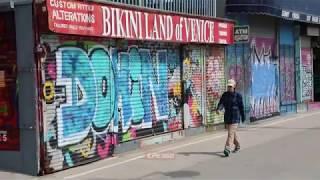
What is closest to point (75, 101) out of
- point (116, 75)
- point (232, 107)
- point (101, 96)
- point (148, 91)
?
point (101, 96)

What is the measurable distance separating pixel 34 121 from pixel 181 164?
304 cm

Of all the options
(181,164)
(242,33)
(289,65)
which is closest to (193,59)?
(242,33)

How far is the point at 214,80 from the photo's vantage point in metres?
19.2

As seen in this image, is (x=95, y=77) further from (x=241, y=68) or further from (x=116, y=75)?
(x=241, y=68)

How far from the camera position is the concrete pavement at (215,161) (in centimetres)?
1124

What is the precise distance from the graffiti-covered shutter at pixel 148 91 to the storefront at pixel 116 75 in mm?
24

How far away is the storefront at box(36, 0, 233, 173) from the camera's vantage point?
39.0ft

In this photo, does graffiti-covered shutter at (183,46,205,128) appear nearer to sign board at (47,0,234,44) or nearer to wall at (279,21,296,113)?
sign board at (47,0,234,44)

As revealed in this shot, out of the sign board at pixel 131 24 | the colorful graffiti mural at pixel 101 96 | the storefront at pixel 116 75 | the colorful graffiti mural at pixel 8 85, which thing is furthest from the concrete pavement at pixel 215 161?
the sign board at pixel 131 24

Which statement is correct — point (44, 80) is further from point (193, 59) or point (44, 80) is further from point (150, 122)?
point (193, 59)

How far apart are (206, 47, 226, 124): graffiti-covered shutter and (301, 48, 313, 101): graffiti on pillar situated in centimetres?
871

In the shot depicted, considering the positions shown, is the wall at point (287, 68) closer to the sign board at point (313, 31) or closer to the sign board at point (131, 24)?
the sign board at point (313, 31)

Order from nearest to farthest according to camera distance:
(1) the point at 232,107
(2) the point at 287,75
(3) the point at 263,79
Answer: (1) the point at 232,107
(3) the point at 263,79
(2) the point at 287,75

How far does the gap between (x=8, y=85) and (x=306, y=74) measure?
18.6m
